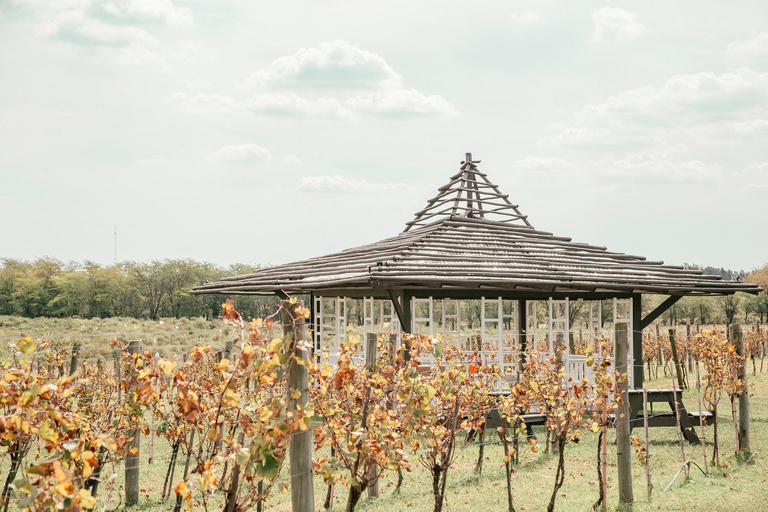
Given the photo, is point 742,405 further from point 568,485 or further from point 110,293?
point 110,293

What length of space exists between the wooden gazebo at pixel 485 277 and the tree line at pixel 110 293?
111 ft

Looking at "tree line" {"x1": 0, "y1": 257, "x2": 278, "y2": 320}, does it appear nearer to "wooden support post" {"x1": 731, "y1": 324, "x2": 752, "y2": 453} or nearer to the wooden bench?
the wooden bench

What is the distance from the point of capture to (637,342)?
51.0 ft

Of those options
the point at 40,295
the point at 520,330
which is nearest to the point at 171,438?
the point at 520,330

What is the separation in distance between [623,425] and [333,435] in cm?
371

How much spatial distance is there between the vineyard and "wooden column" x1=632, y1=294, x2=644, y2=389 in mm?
2152

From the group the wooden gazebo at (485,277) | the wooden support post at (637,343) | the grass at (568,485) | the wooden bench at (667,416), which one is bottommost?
the grass at (568,485)

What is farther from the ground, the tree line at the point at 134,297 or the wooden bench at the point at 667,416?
the tree line at the point at 134,297

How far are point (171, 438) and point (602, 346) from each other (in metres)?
7.42

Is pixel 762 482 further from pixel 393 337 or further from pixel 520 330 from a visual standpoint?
pixel 520 330

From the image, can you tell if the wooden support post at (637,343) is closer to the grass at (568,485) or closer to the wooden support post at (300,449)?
the grass at (568,485)

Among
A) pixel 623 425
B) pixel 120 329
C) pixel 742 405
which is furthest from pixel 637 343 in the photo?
pixel 120 329

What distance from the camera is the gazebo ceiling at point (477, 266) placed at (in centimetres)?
1323

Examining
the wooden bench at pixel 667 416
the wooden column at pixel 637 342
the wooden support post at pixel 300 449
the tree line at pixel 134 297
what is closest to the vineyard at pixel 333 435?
the wooden support post at pixel 300 449
